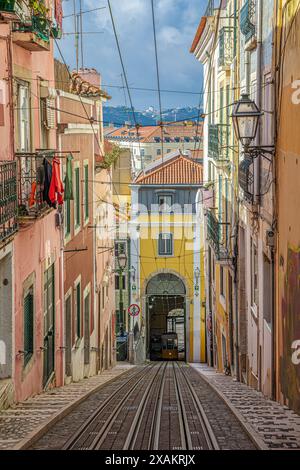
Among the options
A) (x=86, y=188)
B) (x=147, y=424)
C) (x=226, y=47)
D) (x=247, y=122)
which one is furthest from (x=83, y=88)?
(x=147, y=424)

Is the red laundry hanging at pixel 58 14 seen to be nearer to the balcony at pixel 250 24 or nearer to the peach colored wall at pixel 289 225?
the balcony at pixel 250 24

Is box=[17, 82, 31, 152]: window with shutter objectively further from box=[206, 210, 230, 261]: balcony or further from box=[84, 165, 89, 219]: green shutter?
box=[84, 165, 89, 219]: green shutter

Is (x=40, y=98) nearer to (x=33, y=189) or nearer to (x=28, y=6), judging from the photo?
(x=33, y=189)

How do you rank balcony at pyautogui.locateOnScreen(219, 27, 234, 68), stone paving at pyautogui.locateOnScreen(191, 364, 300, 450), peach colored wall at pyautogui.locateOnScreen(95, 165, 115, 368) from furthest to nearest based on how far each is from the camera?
peach colored wall at pyautogui.locateOnScreen(95, 165, 115, 368), balcony at pyautogui.locateOnScreen(219, 27, 234, 68), stone paving at pyautogui.locateOnScreen(191, 364, 300, 450)

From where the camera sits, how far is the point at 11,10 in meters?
9.64

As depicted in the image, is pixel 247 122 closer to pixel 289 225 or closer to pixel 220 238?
pixel 289 225

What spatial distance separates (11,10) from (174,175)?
3485 centimetres

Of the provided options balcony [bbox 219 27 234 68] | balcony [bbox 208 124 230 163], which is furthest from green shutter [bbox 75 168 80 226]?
balcony [bbox 219 27 234 68]

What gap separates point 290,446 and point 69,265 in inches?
441

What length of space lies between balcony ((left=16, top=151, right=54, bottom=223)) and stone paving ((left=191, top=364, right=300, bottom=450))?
3.74 m

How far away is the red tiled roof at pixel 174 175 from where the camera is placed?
4394 cm

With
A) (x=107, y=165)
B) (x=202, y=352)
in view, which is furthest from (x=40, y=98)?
(x=202, y=352)

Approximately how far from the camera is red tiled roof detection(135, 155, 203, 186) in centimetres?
4394

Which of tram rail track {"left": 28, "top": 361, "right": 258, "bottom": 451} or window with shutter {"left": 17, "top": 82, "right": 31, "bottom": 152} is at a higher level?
window with shutter {"left": 17, "top": 82, "right": 31, "bottom": 152}
